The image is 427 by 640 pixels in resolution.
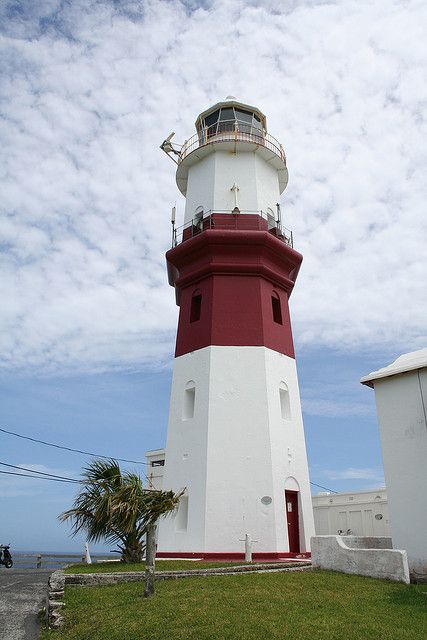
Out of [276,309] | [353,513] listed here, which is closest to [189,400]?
[276,309]

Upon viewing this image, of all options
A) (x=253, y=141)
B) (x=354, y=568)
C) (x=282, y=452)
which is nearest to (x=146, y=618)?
(x=354, y=568)

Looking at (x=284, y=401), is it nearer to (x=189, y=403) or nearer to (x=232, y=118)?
(x=189, y=403)

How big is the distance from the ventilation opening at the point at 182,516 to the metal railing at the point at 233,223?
35.6ft

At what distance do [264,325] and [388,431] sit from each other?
774cm

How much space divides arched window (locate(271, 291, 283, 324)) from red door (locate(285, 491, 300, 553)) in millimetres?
7050

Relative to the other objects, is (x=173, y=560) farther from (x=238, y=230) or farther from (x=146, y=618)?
(x=238, y=230)

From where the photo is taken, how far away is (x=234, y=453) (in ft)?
63.1

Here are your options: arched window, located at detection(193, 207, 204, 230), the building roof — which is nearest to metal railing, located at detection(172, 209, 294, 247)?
arched window, located at detection(193, 207, 204, 230)

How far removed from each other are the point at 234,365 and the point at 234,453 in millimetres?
3318

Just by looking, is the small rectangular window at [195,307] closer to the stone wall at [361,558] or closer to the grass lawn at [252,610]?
the stone wall at [361,558]

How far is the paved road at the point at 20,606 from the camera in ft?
33.1

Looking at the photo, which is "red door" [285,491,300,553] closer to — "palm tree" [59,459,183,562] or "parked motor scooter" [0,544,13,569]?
"palm tree" [59,459,183,562]

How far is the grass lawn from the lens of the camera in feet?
28.2

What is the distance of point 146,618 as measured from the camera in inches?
379
